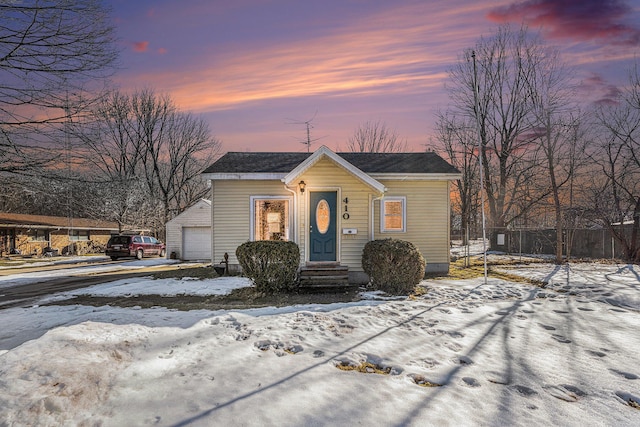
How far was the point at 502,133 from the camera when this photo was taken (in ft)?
82.9

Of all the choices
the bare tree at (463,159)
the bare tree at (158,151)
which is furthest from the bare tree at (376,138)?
the bare tree at (158,151)

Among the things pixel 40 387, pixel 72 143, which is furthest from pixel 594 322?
pixel 72 143

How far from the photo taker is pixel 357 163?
12.7m

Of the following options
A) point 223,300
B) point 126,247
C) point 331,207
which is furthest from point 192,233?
point 223,300

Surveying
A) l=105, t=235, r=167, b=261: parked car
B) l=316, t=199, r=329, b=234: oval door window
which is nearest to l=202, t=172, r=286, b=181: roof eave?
l=316, t=199, r=329, b=234: oval door window

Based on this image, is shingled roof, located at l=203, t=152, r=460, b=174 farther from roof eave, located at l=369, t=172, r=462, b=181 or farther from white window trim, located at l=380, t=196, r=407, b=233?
white window trim, located at l=380, t=196, r=407, b=233

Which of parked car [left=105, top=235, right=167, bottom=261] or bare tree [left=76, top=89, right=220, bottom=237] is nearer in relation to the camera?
parked car [left=105, top=235, right=167, bottom=261]

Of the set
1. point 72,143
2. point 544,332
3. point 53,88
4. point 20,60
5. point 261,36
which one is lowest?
point 544,332

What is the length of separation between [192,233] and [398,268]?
16428 mm

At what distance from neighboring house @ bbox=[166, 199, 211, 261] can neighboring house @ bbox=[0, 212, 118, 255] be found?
13.6 m

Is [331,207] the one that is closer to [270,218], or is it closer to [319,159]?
[319,159]

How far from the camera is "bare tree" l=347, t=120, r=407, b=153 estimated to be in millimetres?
34344

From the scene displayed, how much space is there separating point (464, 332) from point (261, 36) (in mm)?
10060

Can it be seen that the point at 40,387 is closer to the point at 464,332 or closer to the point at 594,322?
the point at 464,332
